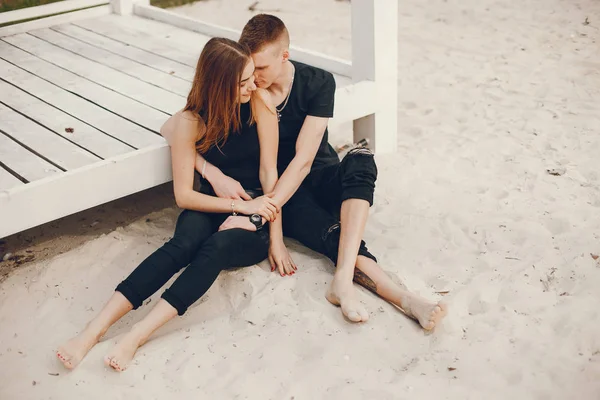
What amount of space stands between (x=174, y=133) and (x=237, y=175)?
11.3 inches

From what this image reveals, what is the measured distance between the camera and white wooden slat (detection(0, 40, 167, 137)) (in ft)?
10.1

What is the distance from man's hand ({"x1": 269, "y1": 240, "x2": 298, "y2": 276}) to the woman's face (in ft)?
1.80

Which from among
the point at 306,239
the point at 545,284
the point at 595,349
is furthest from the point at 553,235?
the point at 306,239

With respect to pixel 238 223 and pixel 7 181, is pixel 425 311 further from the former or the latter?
pixel 7 181

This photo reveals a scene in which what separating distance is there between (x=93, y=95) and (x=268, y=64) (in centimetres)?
121

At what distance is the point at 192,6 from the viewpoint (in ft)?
22.6

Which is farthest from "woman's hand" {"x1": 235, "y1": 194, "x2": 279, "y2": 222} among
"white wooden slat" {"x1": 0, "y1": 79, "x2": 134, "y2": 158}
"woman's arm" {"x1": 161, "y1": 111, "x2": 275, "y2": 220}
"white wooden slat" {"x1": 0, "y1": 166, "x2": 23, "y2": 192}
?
"white wooden slat" {"x1": 0, "y1": 166, "x2": 23, "y2": 192}

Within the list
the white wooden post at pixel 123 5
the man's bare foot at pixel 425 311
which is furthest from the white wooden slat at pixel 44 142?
the white wooden post at pixel 123 5

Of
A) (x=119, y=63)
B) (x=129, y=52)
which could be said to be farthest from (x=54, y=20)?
(x=119, y=63)

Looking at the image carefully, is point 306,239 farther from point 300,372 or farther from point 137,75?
point 137,75

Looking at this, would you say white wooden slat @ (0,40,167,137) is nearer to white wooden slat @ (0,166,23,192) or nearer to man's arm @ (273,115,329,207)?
white wooden slat @ (0,166,23,192)

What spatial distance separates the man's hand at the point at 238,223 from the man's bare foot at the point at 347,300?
0.35m

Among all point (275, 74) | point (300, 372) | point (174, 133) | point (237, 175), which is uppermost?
point (275, 74)

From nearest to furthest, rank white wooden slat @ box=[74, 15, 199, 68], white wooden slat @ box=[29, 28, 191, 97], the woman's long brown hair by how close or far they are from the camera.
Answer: the woman's long brown hair < white wooden slat @ box=[29, 28, 191, 97] < white wooden slat @ box=[74, 15, 199, 68]
